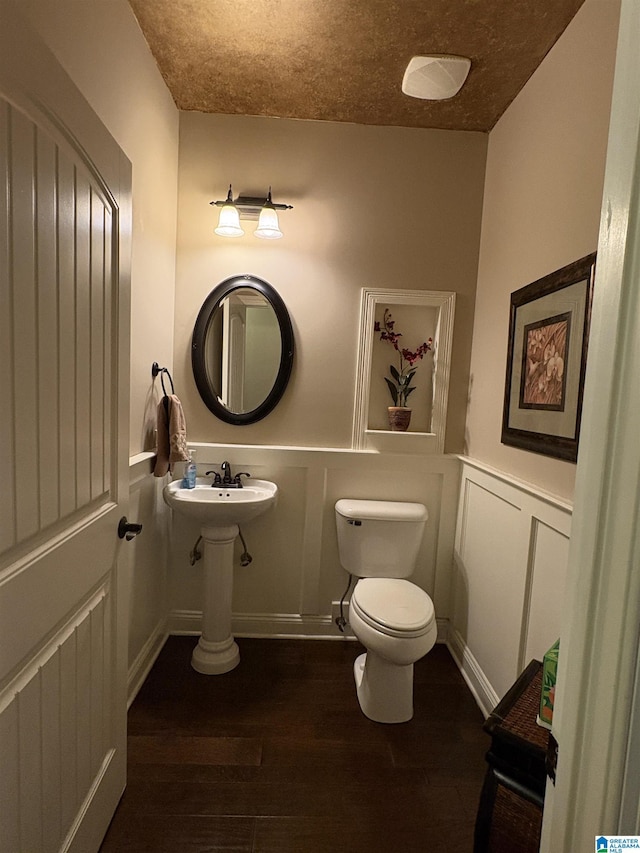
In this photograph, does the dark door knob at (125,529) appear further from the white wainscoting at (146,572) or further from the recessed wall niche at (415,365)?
the recessed wall niche at (415,365)

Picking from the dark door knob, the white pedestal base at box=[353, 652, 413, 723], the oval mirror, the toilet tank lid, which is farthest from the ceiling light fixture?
the white pedestal base at box=[353, 652, 413, 723]

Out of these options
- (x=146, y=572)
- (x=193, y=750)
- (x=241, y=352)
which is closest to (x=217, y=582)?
(x=146, y=572)

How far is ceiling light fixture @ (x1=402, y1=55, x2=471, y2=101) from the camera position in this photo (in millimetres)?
1731

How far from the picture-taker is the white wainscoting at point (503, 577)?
1497 millimetres

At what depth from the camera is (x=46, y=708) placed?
0.95 metres

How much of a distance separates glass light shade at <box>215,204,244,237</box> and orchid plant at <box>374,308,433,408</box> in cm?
82

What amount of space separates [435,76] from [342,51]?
0.39 m

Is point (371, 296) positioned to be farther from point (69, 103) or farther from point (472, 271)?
point (69, 103)

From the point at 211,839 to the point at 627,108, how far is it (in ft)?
6.28

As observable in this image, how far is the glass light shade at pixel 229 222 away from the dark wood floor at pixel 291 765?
2.03m

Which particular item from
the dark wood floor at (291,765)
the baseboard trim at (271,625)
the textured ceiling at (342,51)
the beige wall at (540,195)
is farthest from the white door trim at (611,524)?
the baseboard trim at (271,625)

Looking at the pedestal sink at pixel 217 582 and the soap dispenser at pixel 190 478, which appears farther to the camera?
the soap dispenser at pixel 190 478

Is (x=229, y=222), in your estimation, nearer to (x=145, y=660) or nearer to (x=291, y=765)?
(x=145, y=660)

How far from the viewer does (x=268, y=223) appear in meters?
2.06
